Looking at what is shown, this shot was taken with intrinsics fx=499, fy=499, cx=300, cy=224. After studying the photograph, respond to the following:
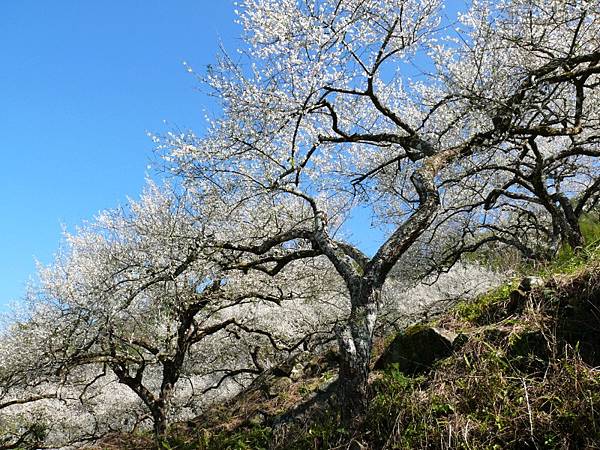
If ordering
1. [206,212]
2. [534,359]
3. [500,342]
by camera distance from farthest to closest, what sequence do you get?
[206,212] < [500,342] < [534,359]

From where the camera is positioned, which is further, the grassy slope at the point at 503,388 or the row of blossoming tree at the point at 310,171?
the row of blossoming tree at the point at 310,171

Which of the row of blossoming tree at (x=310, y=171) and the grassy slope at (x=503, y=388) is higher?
the row of blossoming tree at (x=310, y=171)

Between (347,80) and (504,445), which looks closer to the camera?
(504,445)

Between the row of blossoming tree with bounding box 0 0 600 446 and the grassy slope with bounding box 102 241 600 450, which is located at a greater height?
the row of blossoming tree with bounding box 0 0 600 446

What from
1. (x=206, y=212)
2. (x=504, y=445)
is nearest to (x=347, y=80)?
(x=206, y=212)

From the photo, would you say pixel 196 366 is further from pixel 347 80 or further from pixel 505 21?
pixel 505 21

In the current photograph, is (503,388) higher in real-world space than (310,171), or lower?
lower

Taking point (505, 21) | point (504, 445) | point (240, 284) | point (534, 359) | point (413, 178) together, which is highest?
point (505, 21)

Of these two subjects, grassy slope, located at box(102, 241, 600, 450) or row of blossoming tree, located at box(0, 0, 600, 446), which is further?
row of blossoming tree, located at box(0, 0, 600, 446)

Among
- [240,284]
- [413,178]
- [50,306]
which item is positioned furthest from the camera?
[50,306]

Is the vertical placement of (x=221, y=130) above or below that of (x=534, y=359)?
above

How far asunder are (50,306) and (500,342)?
13.4 metres

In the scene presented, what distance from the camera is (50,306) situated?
14469 millimetres

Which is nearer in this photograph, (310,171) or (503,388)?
(503,388)
